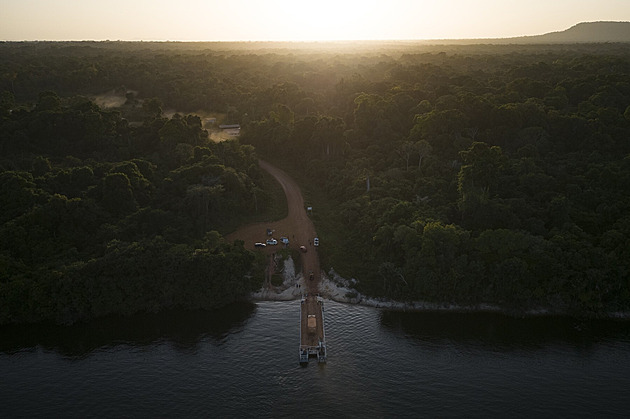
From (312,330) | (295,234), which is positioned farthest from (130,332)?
(295,234)

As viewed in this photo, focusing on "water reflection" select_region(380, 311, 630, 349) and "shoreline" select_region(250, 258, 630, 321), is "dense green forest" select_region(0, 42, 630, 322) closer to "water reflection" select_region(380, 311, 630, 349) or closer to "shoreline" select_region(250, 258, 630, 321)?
"shoreline" select_region(250, 258, 630, 321)

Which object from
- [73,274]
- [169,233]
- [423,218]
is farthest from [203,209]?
[423,218]

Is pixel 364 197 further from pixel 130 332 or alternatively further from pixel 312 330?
pixel 130 332

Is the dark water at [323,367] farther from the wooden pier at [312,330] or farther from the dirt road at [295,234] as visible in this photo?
the dirt road at [295,234]

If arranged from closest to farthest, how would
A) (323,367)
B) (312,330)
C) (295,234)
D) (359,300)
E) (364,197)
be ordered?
(323,367)
(312,330)
(359,300)
(295,234)
(364,197)

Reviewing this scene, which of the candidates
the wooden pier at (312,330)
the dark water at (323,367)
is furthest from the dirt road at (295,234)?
the dark water at (323,367)

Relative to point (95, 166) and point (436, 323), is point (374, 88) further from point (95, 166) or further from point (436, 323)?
point (436, 323)
